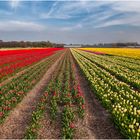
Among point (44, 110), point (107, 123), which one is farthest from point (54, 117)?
point (107, 123)

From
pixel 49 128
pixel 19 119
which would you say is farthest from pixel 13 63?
pixel 49 128

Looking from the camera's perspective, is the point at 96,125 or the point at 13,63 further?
the point at 13,63

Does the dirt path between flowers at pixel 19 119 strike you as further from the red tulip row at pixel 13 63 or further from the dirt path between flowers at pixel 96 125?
the red tulip row at pixel 13 63

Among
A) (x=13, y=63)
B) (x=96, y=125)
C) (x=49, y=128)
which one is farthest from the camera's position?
(x=13, y=63)

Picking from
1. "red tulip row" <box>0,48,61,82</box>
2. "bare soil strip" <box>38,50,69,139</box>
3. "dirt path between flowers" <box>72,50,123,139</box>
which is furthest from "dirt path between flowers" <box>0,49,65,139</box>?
"red tulip row" <box>0,48,61,82</box>

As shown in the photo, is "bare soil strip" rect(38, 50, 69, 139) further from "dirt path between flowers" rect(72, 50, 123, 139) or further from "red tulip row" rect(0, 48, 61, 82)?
"red tulip row" rect(0, 48, 61, 82)

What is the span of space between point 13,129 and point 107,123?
3590mm

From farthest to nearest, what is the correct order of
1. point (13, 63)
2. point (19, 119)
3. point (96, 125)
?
point (13, 63)
point (19, 119)
point (96, 125)

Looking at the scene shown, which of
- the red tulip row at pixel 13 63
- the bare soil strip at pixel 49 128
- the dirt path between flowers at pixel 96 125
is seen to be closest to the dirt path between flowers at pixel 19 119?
the bare soil strip at pixel 49 128

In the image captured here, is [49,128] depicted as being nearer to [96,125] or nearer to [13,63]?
[96,125]

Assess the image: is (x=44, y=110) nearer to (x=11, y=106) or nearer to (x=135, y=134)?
(x=11, y=106)

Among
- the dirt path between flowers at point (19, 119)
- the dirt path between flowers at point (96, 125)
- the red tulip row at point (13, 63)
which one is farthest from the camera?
the red tulip row at point (13, 63)

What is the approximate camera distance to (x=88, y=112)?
404 inches

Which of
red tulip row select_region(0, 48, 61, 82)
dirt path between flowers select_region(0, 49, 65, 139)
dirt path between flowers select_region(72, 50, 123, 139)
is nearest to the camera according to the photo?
dirt path between flowers select_region(72, 50, 123, 139)
